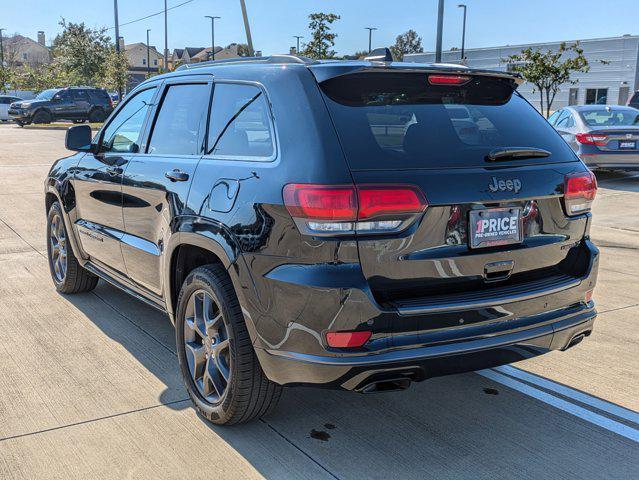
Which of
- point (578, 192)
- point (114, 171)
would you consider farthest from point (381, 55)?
point (114, 171)

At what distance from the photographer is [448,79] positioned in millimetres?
3418

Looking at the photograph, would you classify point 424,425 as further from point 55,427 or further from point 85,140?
point 85,140

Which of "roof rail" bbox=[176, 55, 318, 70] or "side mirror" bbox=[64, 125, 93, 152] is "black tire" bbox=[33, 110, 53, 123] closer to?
"side mirror" bbox=[64, 125, 93, 152]

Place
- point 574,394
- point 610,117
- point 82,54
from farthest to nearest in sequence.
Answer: point 82,54 → point 610,117 → point 574,394

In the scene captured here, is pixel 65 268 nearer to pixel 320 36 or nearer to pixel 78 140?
pixel 78 140

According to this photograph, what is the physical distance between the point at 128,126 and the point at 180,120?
→ 0.88 m

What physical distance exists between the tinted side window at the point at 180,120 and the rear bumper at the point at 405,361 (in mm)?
1424

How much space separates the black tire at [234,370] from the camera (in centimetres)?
329

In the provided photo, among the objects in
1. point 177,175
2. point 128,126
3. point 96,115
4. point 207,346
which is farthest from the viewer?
point 96,115

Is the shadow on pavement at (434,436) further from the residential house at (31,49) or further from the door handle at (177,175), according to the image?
the residential house at (31,49)

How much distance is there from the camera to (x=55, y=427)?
357 centimetres

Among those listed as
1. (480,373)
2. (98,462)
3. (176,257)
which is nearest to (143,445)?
(98,462)

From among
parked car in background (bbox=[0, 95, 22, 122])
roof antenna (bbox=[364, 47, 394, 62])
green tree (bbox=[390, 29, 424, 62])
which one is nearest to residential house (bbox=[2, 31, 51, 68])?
green tree (bbox=[390, 29, 424, 62])

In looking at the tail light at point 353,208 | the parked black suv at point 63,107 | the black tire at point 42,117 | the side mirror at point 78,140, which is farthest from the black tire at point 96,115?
the tail light at point 353,208
